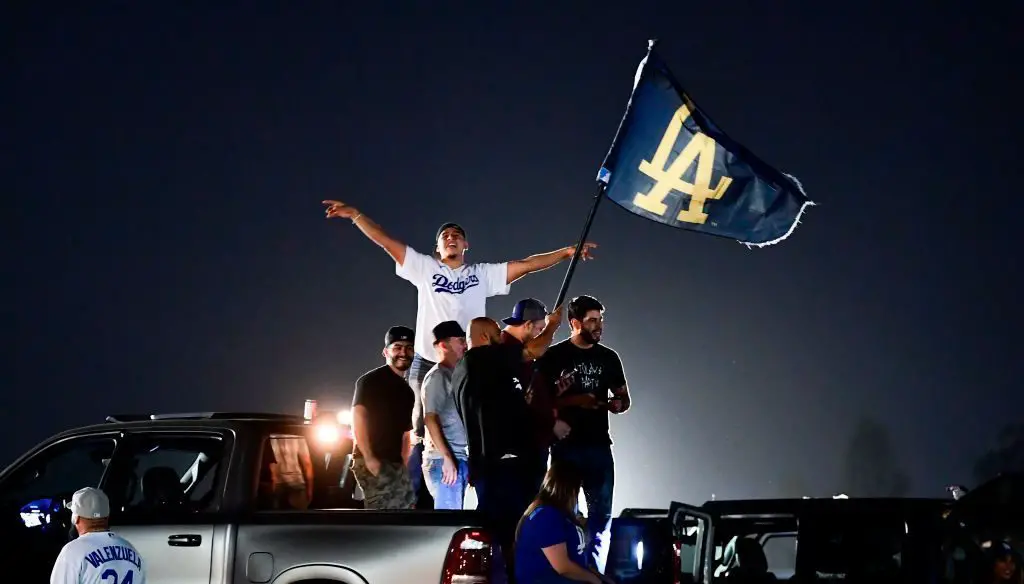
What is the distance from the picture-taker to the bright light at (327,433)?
8023mm

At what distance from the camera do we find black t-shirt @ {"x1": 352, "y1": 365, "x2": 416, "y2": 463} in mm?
8398

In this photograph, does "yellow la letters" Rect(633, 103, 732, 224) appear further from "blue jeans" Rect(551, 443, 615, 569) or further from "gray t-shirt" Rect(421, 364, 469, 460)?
"gray t-shirt" Rect(421, 364, 469, 460)

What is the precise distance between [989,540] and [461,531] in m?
3.14

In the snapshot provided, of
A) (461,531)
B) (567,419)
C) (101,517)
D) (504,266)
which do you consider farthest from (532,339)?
(101,517)

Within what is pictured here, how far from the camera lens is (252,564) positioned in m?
7.04

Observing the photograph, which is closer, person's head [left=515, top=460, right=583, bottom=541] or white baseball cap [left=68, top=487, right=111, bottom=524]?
white baseball cap [left=68, top=487, right=111, bottom=524]

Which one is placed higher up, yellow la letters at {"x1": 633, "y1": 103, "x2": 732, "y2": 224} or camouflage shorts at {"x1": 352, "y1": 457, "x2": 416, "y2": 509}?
yellow la letters at {"x1": 633, "y1": 103, "x2": 732, "y2": 224}

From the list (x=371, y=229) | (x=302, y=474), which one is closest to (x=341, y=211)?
(x=371, y=229)

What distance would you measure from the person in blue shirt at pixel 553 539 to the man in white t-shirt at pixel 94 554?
1.98 m

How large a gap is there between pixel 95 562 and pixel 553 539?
7.54 feet

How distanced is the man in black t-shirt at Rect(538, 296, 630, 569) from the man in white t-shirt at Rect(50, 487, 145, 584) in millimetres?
3038

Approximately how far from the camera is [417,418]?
29.1 ft

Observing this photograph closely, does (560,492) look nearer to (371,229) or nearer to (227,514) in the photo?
(227,514)

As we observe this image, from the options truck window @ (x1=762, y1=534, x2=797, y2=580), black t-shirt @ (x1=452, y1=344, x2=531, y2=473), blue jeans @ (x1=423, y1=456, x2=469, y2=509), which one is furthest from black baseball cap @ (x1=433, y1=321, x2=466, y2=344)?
truck window @ (x1=762, y1=534, x2=797, y2=580)
